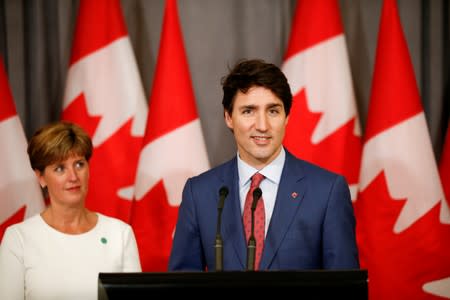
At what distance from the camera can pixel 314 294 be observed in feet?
4.68

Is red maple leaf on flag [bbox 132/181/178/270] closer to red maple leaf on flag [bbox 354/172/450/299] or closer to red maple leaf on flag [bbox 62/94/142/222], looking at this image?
red maple leaf on flag [bbox 62/94/142/222]

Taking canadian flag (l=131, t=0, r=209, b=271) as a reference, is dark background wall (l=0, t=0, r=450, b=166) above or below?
above

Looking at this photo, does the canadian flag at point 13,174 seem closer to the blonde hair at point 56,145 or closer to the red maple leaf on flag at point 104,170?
the red maple leaf on flag at point 104,170

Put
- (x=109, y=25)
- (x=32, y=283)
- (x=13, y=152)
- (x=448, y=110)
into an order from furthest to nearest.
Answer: (x=448, y=110) < (x=109, y=25) < (x=13, y=152) < (x=32, y=283)

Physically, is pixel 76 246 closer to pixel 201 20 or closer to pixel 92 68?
pixel 92 68

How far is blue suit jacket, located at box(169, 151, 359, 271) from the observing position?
7.24 feet

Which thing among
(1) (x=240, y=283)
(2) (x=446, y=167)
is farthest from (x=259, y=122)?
(2) (x=446, y=167)

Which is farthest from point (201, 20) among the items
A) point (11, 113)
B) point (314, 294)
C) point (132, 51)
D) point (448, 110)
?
point (314, 294)

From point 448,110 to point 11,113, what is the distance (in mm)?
2538

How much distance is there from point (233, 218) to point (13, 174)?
1779mm

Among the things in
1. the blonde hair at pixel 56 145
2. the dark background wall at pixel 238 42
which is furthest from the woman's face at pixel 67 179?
the dark background wall at pixel 238 42

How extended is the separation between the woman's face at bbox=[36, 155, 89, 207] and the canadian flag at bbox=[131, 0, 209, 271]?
1092 millimetres

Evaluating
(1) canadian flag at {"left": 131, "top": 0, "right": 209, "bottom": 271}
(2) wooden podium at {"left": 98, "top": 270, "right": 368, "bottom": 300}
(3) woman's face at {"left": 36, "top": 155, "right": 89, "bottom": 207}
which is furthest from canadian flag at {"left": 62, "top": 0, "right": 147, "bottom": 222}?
(2) wooden podium at {"left": 98, "top": 270, "right": 368, "bottom": 300}

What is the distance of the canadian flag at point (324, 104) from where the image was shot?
372 cm
